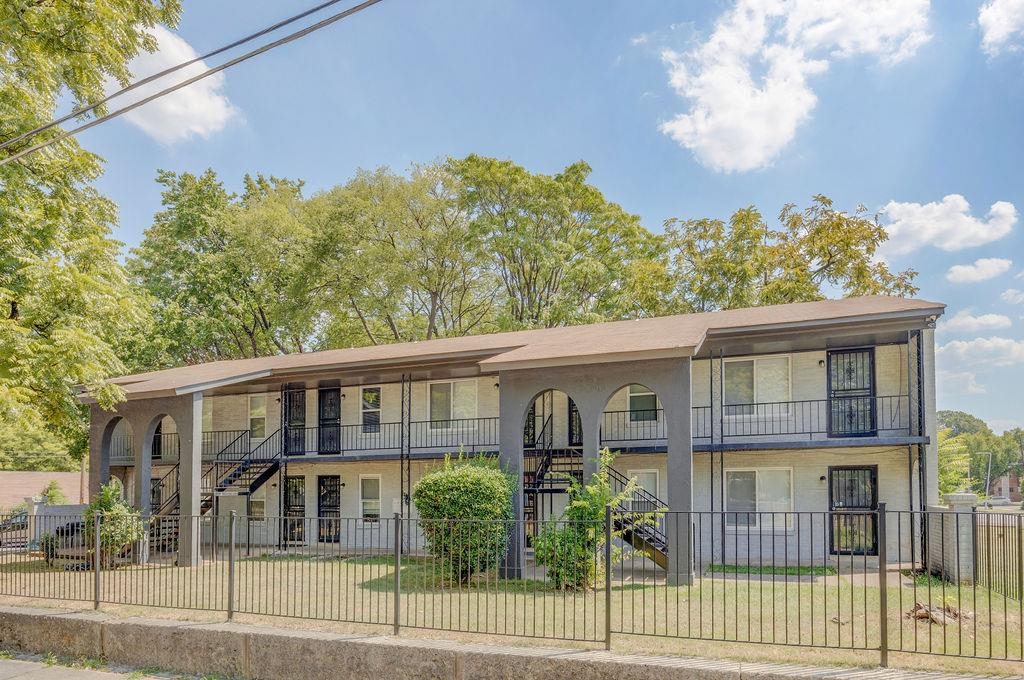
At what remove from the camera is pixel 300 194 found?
41.5 m

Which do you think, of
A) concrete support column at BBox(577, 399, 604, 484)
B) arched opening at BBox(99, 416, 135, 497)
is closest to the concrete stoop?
concrete support column at BBox(577, 399, 604, 484)

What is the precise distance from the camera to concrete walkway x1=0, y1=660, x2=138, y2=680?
922cm

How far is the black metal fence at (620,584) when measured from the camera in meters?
8.56

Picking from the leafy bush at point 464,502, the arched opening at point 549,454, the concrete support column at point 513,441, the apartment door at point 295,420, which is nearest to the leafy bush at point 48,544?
the apartment door at point 295,420

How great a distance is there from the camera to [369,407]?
23.0 meters

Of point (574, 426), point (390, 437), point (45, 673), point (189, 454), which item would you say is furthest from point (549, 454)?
point (45, 673)

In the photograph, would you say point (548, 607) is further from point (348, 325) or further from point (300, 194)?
point (300, 194)

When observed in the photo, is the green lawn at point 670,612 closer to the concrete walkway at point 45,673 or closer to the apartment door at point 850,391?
the concrete walkway at point 45,673

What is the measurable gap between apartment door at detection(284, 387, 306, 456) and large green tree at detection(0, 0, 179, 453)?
22.9ft

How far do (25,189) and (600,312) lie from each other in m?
23.0

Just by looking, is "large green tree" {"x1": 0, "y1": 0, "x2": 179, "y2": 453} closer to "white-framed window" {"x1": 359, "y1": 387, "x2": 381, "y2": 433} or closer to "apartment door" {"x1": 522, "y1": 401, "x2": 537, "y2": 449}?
"white-framed window" {"x1": 359, "y1": 387, "x2": 381, "y2": 433}

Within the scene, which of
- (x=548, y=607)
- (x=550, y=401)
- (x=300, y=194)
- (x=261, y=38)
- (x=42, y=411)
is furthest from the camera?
(x=300, y=194)

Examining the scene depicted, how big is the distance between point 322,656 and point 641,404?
40.2 ft

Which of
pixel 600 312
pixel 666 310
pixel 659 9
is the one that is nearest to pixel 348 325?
pixel 600 312
